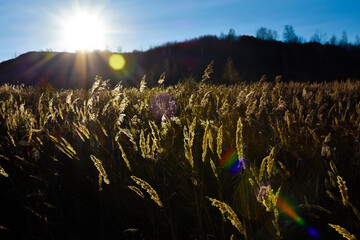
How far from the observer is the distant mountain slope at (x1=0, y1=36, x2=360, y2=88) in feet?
70.8

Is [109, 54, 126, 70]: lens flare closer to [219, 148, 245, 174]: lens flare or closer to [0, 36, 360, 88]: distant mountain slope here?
[0, 36, 360, 88]: distant mountain slope

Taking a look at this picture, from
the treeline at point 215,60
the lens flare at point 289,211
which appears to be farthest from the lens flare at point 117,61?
the lens flare at point 289,211

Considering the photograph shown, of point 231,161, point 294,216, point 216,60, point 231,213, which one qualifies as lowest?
point 294,216

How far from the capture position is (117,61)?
2436cm

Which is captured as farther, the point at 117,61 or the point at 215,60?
the point at 117,61

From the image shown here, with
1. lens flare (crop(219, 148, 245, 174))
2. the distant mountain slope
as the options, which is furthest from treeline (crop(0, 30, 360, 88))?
lens flare (crop(219, 148, 245, 174))

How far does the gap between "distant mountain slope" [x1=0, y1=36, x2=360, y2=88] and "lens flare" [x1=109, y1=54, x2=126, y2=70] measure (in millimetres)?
488

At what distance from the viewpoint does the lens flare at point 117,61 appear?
23.0 metres

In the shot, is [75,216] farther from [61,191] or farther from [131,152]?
[131,152]

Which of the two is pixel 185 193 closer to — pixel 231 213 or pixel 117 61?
pixel 231 213

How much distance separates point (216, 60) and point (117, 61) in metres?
10.1

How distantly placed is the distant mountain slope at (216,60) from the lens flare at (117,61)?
1.60 ft

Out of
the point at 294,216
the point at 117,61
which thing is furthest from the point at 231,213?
the point at 117,61

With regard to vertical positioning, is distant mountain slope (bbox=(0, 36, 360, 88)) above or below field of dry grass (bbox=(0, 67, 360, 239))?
above
